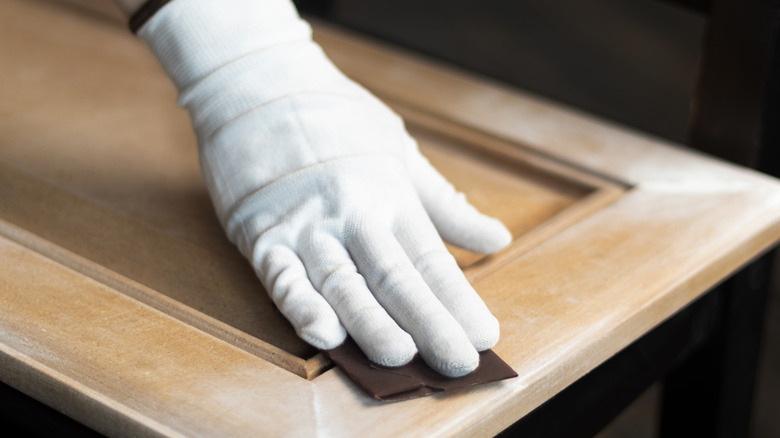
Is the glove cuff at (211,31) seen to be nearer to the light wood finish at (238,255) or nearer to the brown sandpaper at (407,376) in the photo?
the light wood finish at (238,255)

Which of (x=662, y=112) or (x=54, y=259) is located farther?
(x=662, y=112)

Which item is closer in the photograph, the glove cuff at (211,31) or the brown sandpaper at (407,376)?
the brown sandpaper at (407,376)

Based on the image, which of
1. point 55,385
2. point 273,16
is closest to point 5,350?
point 55,385

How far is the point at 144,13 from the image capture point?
1.99 feet

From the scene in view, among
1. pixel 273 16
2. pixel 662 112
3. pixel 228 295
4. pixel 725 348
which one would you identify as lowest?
pixel 662 112

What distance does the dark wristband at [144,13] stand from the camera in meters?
0.60

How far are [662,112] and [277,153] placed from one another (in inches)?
64.2

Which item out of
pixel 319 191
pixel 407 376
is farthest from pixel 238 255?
pixel 407 376

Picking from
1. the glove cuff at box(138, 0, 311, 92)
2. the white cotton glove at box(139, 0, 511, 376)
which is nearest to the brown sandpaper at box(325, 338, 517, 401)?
the white cotton glove at box(139, 0, 511, 376)

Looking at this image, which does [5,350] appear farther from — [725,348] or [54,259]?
[725,348]

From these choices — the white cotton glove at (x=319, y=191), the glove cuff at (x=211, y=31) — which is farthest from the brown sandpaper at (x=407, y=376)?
the glove cuff at (x=211, y=31)

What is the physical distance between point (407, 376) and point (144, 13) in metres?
0.32

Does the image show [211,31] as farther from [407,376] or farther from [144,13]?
[407,376]

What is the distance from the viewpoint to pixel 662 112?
2.03 metres
